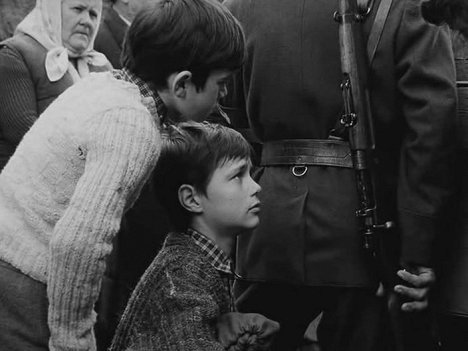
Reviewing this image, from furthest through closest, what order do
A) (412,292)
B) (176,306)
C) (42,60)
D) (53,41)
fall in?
1. (53,41)
2. (42,60)
3. (412,292)
4. (176,306)

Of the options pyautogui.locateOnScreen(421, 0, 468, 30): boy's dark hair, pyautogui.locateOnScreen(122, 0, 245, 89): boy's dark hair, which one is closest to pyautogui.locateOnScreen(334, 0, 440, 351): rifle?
pyautogui.locateOnScreen(421, 0, 468, 30): boy's dark hair

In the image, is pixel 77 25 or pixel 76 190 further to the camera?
pixel 77 25

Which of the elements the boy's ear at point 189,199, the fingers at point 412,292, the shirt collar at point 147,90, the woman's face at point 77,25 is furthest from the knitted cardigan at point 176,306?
the woman's face at point 77,25

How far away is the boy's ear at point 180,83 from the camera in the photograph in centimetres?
278

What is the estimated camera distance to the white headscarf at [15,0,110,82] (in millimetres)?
4879

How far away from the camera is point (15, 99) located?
4.65m

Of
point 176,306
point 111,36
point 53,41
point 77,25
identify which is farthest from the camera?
point 111,36

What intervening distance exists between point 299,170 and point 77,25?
6.96 ft

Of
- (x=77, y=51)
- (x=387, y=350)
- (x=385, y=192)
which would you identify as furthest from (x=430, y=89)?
(x=77, y=51)

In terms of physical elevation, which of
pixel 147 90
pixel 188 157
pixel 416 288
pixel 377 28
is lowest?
pixel 416 288

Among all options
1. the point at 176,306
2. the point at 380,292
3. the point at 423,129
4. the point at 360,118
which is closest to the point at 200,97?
the point at 176,306

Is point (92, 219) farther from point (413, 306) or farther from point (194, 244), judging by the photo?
point (413, 306)

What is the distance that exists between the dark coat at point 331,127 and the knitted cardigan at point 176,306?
2.27 feet

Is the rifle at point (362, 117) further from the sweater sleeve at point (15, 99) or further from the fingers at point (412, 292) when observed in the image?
the sweater sleeve at point (15, 99)
